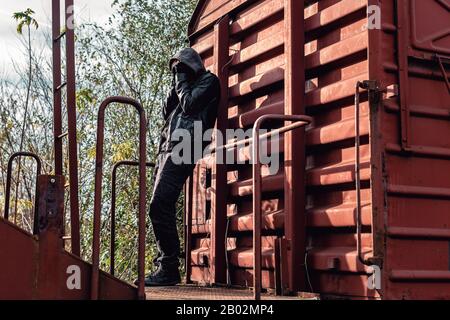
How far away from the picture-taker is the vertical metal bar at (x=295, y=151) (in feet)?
13.6

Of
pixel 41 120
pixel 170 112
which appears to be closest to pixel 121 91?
pixel 41 120

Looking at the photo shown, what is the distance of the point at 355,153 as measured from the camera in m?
3.87

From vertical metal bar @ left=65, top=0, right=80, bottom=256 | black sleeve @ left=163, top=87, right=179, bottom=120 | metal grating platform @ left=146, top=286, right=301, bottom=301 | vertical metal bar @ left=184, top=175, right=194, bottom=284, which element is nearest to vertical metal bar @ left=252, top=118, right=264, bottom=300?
metal grating platform @ left=146, top=286, right=301, bottom=301

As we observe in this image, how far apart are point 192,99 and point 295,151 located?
91 cm

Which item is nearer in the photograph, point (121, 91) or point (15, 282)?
point (15, 282)

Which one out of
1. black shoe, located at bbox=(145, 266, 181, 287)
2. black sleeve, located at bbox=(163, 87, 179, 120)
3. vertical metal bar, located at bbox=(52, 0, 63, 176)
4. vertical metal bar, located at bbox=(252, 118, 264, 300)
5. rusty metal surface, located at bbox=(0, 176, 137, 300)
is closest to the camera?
rusty metal surface, located at bbox=(0, 176, 137, 300)

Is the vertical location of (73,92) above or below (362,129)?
above

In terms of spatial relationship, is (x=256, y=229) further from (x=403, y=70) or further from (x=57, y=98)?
(x=57, y=98)

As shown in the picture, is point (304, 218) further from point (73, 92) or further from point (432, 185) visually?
point (73, 92)

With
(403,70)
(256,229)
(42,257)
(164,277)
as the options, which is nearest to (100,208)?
→ (42,257)

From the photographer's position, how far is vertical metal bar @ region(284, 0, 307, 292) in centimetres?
415

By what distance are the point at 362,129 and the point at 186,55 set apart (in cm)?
165

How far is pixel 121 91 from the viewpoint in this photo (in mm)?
13367

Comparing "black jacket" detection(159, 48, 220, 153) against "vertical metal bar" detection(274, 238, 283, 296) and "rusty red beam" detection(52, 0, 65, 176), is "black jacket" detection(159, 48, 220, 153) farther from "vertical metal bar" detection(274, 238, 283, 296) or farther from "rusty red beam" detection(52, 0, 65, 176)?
"vertical metal bar" detection(274, 238, 283, 296)
